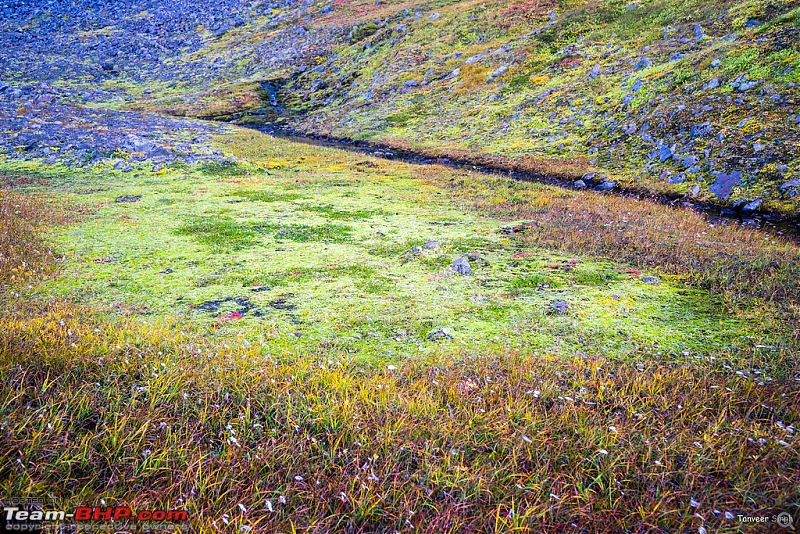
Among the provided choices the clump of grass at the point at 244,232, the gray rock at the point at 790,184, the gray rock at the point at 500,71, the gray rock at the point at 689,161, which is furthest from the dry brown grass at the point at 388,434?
the gray rock at the point at 500,71

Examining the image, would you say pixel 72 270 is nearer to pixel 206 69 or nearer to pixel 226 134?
pixel 226 134

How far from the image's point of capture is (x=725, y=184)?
20.8 meters

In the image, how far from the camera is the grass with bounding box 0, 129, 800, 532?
14.0 ft

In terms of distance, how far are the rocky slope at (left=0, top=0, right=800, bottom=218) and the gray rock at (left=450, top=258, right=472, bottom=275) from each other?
15172 millimetres

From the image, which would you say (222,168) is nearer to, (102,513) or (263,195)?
(263,195)

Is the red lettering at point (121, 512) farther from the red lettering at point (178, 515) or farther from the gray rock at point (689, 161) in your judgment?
the gray rock at point (689, 161)

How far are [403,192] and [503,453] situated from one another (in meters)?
19.6

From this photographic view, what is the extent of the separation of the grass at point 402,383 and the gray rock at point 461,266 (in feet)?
1.19

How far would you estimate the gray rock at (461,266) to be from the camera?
1189 cm

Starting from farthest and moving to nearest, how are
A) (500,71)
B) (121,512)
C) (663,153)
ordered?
1. (500,71)
2. (663,153)
3. (121,512)

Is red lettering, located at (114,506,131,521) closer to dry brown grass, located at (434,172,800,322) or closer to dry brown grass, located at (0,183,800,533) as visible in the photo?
dry brown grass, located at (0,183,800,533)

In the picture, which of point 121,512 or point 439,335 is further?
point 439,335

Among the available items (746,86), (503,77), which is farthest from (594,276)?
(503,77)

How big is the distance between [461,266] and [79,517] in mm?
9715
